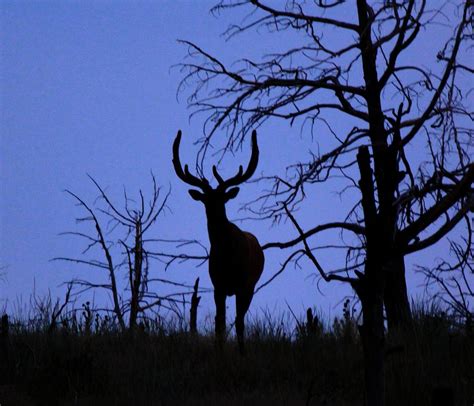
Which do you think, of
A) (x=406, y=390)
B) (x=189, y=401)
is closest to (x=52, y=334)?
(x=189, y=401)

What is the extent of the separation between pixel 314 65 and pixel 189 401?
16.7 ft

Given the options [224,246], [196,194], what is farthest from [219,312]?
[196,194]

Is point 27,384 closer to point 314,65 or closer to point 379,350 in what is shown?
point 379,350

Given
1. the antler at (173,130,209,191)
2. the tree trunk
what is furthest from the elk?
the tree trunk

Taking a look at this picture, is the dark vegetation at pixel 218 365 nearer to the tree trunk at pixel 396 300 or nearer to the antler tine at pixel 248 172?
the tree trunk at pixel 396 300

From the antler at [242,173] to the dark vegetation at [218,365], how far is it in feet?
6.55

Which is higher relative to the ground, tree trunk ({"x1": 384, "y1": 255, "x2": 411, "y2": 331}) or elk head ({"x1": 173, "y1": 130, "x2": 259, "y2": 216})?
elk head ({"x1": 173, "y1": 130, "x2": 259, "y2": 216})

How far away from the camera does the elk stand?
32.8ft

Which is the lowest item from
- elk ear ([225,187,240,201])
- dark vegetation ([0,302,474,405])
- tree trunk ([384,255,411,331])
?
dark vegetation ([0,302,474,405])

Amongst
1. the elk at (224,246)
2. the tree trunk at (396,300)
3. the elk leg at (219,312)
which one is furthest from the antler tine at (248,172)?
the tree trunk at (396,300)

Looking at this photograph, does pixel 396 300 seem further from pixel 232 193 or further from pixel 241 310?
pixel 232 193

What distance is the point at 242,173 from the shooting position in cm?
1012

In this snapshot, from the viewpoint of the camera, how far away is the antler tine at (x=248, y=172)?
32.8 ft

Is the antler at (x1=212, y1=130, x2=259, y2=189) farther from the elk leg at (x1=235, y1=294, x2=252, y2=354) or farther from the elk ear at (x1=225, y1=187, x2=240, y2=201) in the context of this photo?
the elk leg at (x1=235, y1=294, x2=252, y2=354)
